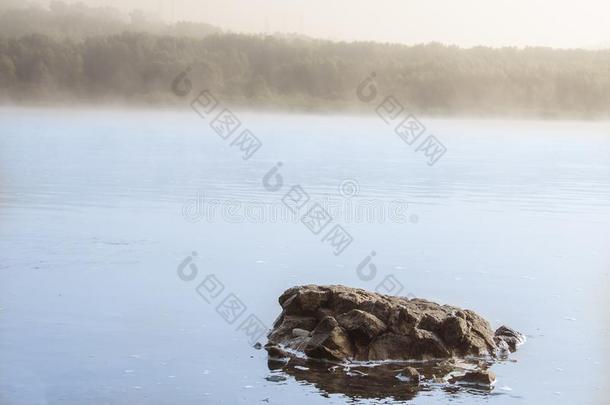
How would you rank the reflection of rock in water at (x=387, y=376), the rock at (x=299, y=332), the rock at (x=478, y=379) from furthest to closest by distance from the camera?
1. the rock at (x=299, y=332)
2. the rock at (x=478, y=379)
3. the reflection of rock in water at (x=387, y=376)

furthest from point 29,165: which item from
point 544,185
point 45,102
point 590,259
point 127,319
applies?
point 45,102

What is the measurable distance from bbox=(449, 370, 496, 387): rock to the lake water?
10 cm

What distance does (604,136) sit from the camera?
68.8 metres

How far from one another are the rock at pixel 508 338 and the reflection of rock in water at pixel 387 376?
75 cm

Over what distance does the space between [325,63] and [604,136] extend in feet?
68.0

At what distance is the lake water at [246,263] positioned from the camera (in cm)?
1003

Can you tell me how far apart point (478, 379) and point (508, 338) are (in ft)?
5.75

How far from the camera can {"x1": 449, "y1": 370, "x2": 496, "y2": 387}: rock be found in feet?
32.7

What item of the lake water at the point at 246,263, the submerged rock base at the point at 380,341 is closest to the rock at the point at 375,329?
the submerged rock base at the point at 380,341

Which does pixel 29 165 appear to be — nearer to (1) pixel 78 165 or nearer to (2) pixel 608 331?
(1) pixel 78 165

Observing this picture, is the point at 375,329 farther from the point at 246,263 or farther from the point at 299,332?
the point at 246,263

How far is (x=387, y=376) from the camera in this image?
1012 cm

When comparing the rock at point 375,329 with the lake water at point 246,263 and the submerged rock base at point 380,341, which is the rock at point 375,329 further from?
the lake water at point 246,263

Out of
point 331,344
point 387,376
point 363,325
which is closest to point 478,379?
point 387,376
